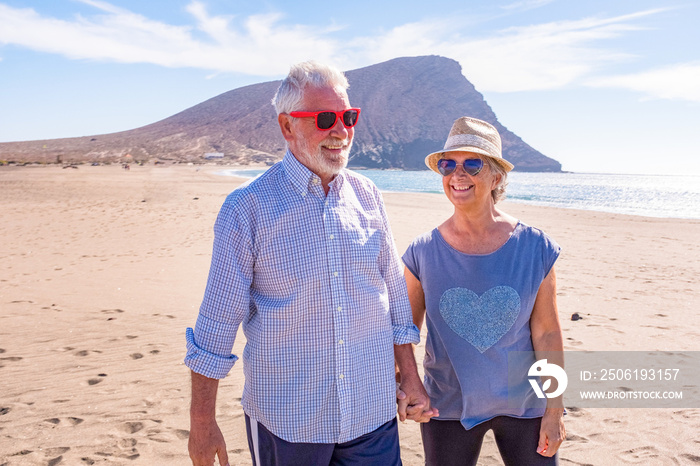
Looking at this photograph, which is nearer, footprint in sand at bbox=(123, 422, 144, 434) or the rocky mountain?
footprint in sand at bbox=(123, 422, 144, 434)

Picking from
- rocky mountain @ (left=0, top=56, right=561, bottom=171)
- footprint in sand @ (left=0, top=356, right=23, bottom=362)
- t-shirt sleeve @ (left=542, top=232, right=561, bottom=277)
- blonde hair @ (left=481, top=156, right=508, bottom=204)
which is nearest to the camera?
t-shirt sleeve @ (left=542, top=232, right=561, bottom=277)

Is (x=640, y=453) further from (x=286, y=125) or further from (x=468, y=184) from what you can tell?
(x=286, y=125)

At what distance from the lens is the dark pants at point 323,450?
1745 millimetres

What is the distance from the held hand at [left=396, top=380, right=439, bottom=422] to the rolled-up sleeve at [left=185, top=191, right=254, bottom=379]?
2.31ft

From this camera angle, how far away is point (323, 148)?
1.92 meters

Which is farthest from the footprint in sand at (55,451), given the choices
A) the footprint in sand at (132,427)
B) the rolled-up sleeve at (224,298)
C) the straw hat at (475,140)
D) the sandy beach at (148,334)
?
the straw hat at (475,140)

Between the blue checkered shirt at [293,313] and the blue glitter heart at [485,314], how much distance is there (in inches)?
17.1

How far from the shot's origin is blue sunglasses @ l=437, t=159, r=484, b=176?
2145 millimetres

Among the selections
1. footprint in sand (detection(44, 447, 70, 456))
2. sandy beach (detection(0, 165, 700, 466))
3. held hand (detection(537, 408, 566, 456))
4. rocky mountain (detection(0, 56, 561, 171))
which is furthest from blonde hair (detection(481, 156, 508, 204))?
rocky mountain (detection(0, 56, 561, 171))

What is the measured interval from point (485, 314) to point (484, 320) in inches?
1.0

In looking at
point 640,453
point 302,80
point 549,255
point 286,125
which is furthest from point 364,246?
point 640,453

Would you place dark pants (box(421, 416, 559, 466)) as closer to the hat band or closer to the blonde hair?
the blonde hair

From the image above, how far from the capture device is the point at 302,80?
6.22 ft

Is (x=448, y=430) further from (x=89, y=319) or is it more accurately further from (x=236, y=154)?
(x=236, y=154)
